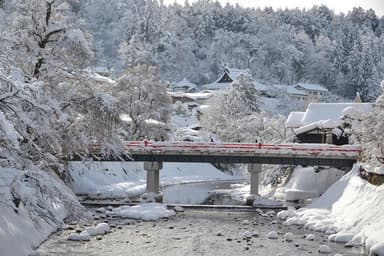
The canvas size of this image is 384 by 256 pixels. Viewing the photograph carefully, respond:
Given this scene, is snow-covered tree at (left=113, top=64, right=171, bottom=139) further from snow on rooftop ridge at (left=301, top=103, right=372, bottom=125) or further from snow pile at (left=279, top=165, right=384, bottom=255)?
Answer: snow pile at (left=279, top=165, right=384, bottom=255)

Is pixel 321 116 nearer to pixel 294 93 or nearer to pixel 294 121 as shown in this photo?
pixel 294 121

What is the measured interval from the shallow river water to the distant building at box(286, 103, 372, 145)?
1641 centimetres

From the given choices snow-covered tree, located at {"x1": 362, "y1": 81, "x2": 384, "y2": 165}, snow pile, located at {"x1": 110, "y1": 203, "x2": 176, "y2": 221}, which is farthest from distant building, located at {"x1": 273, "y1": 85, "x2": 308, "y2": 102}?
snow pile, located at {"x1": 110, "y1": 203, "x2": 176, "y2": 221}

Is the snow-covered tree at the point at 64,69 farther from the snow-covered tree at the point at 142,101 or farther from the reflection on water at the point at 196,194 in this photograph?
the snow-covered tree at the point at 142,101

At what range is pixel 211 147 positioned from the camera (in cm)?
3734

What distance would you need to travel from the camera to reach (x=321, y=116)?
47.5 metres

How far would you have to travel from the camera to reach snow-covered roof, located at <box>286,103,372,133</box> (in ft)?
144

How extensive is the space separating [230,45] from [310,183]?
83.1 meters

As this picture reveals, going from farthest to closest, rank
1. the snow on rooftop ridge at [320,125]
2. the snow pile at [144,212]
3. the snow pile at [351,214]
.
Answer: the snow on rooftop ridge at [320,125] < the snow pile at [144,212] < the snow pile at [351,214]

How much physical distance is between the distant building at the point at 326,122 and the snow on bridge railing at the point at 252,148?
5.41 metres

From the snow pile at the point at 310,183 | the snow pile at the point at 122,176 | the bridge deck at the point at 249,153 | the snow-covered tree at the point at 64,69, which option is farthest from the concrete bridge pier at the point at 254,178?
the snow-covered tree at the point at 64,69

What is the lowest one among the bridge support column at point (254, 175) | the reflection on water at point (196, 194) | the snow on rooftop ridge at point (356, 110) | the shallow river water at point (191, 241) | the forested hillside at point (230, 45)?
the reflection on water at point (196, 194)

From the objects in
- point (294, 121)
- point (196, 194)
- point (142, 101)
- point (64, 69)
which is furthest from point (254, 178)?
point (64, 69)

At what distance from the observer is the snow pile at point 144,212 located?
2956 centimetres
